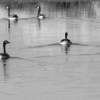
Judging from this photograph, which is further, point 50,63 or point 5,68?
point 50,63

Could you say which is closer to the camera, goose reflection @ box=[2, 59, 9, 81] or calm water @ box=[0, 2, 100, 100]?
calm water @ box=[0, 2, 100, 100]

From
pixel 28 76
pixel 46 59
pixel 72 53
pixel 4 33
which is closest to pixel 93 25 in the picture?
pixel 4 33

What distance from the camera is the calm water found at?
24.4m

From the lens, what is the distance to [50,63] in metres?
31.6

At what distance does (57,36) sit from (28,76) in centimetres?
1891

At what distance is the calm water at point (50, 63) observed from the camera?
24.4 metres

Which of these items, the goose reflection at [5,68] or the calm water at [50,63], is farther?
the goose reflection at [5,68]

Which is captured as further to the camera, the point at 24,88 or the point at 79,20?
the point at 79,20

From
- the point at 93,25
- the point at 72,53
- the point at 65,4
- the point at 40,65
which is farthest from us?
the point at 65,4

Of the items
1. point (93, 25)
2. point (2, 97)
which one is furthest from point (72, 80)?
point (93, 25)

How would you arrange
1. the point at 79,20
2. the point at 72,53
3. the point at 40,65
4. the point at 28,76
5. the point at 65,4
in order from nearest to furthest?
the point at 28,76
the point at 40,65
the point at 72,53
the point at 79,20
the point at 65,4

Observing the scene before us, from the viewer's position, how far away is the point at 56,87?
25.2 metres

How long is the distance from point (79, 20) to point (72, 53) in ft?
80.5

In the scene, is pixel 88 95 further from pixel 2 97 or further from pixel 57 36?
pixel 57 36
